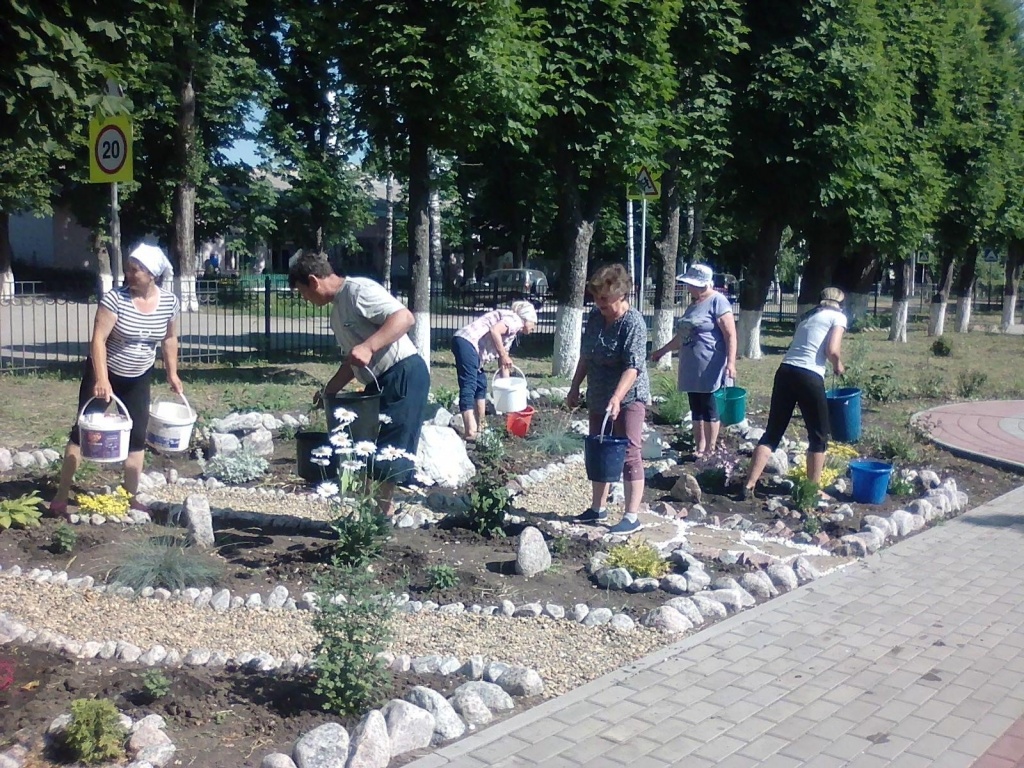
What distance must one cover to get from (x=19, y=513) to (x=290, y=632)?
229 cm

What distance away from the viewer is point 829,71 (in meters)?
17.4

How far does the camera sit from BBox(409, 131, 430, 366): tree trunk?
1295 cm

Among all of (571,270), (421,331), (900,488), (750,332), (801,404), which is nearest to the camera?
(801,404)

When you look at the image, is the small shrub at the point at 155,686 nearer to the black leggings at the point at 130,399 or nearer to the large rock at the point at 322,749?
the large rock at the point at 322,749

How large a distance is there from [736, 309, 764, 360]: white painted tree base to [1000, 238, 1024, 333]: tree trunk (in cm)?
1654

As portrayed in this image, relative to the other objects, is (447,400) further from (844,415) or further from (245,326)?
(245,326)

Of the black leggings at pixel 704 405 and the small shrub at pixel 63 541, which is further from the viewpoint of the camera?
the black leggings at pixel 704 405

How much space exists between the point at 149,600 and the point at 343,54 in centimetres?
856

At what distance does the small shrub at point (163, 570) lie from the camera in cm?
544

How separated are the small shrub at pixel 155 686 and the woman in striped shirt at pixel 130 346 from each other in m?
2.69

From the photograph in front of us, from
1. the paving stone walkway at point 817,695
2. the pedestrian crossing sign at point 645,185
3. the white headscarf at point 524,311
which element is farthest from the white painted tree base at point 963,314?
the paving stone walkway at point 817,695

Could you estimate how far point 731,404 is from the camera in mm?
9641

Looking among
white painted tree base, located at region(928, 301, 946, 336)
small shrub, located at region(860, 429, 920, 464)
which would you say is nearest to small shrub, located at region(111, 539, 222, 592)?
small shrub, located at region(860, 429, 920, 464)

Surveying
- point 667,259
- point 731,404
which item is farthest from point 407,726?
point 667,259
